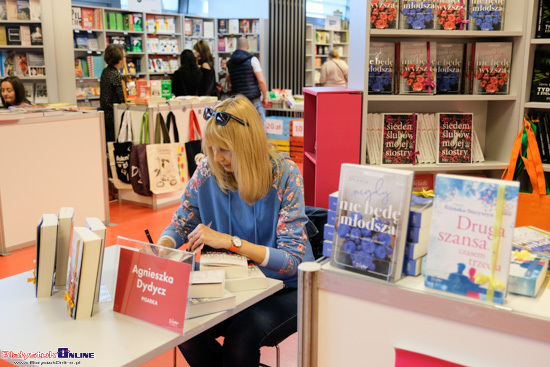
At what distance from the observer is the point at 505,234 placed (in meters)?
1.15

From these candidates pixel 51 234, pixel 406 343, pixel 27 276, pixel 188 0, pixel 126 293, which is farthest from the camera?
pixel 188 0

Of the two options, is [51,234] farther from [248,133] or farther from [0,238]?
[0,238]

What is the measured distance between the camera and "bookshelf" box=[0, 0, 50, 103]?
22.3 ft

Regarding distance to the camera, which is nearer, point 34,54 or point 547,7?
point 547,7

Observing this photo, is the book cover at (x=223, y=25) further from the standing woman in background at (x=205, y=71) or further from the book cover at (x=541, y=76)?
the book cover at (x=541, y=76)

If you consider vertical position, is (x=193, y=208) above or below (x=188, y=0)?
below

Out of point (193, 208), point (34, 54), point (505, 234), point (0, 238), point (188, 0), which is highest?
point (188, 0)

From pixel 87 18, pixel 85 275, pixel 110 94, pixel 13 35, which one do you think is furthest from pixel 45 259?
pixel 87 18

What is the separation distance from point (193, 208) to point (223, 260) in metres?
0.50

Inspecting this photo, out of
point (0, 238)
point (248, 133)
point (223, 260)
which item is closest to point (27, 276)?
point (223, 260)

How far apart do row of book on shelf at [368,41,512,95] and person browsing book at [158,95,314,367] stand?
1426 mm

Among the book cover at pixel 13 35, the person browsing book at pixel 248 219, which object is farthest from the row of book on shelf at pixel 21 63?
the person browsing book at pixel 248 219

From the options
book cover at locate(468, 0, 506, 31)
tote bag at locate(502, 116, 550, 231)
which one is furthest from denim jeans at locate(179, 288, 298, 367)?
book cover at locate(468, 0, 506, 31)

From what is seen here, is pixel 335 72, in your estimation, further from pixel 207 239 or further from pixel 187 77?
pixel 207 239
